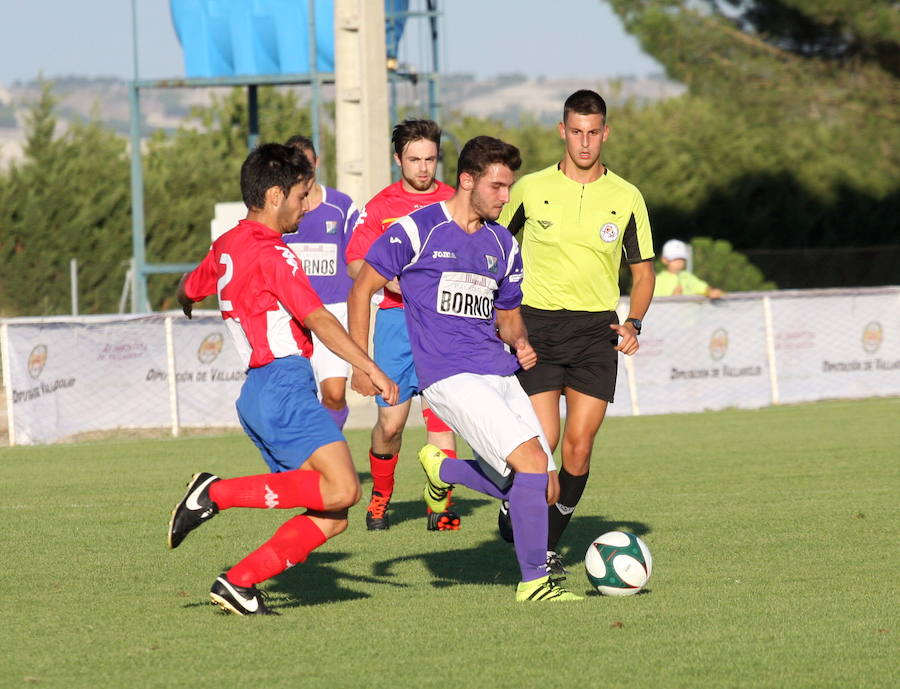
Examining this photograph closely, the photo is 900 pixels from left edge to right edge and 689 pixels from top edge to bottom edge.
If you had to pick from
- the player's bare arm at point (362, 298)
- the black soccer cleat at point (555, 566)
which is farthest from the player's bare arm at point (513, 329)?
the black soccer cleat at point (555, 566)

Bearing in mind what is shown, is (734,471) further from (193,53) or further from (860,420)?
(193,53)

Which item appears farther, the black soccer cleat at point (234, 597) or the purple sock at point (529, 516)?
the purple sock at point (529, 516)

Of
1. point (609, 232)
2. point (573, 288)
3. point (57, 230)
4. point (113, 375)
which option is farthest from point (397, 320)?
point (57, 230)

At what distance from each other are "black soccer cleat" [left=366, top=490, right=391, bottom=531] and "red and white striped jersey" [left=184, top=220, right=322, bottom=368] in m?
3.05

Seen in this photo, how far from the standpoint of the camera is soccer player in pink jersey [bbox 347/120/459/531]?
905 centimetres

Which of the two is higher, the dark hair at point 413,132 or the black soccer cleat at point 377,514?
the dark hair at point 413,132

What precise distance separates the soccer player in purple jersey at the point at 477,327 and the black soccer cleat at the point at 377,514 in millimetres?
2185

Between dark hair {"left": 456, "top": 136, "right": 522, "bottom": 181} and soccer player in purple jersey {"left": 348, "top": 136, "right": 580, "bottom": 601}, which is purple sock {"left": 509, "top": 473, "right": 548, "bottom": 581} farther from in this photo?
dark hair {"left": 456, "top": 136, "right": 522, "bottom": 181}

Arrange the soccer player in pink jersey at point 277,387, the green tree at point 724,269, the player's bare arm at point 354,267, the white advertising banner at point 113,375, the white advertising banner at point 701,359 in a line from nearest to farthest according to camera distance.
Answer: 1. the soccer player in pink jersey at point 277,387
2. the player's bare arm at point 354,267
3. the white advertising banner at point 113,375
4. the white advertising banner at point 701,359
5. the green tree at point 724,269

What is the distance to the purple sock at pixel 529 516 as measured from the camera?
21.4 feet

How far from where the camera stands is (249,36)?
80.1 feet

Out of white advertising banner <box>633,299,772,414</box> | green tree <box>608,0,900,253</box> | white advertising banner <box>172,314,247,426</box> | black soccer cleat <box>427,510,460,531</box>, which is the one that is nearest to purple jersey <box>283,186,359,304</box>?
black soccer cleat <box>427,510,460,531</box>

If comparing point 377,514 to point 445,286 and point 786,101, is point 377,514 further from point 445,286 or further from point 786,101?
point 786,101

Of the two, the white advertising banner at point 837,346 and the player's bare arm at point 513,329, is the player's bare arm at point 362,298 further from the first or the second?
the white advertising banner at point 837,346
